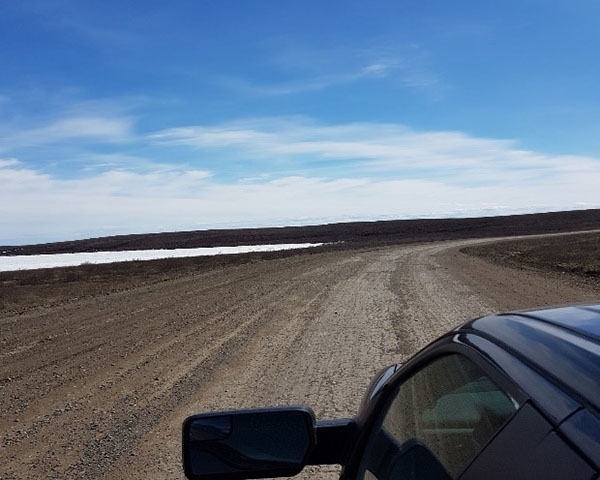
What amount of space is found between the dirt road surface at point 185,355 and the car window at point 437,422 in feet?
8.08

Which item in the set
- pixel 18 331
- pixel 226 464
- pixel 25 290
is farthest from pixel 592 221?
pixel 226 464

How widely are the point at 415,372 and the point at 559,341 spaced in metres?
0.65

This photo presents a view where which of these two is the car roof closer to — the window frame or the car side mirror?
the window frame

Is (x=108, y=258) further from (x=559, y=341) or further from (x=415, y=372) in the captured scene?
(x=559, y=341)

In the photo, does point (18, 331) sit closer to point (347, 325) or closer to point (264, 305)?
point (264, 305)

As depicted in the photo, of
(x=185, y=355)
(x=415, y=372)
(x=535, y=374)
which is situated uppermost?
(x=535, y=374)

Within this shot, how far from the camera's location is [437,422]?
1958mm

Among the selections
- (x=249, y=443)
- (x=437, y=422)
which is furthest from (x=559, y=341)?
(x=249, y=443)

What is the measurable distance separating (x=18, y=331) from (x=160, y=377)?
17.3ft

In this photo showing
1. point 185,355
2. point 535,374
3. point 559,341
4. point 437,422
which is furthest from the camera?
point 185,355

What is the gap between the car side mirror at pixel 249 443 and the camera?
201 centimetres

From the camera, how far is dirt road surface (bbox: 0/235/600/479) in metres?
4.98

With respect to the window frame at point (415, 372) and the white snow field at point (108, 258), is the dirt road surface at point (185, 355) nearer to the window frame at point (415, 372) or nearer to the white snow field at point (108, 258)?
the window frame at point (415, 372)

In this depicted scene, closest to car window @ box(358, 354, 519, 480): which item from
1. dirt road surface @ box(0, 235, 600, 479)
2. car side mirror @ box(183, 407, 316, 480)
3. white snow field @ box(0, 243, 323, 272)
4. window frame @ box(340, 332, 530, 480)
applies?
window frame @ box(340, 332, 530, 480)
